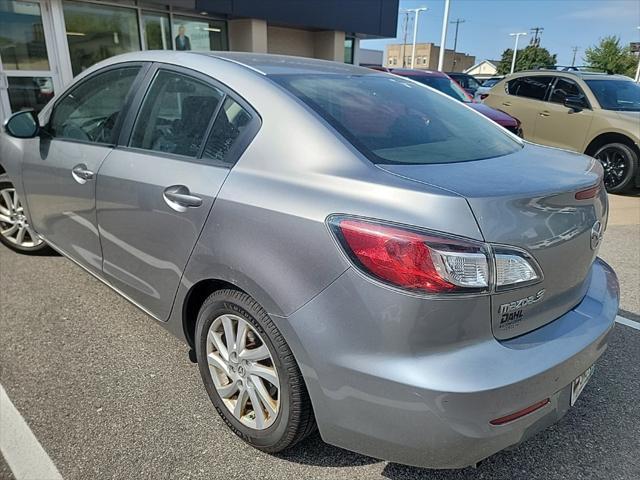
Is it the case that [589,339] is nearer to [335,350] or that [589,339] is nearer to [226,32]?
[335,350]

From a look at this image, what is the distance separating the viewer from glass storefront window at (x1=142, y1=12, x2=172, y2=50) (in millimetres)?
10742

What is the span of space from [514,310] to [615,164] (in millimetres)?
7084

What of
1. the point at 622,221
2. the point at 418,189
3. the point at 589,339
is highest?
the point at 418,189

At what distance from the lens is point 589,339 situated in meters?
1.83

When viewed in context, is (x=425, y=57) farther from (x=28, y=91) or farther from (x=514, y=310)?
(x=514, y=310)

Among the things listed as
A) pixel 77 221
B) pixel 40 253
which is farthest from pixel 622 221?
pixel 40 253

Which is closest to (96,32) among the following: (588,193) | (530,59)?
(588,193)

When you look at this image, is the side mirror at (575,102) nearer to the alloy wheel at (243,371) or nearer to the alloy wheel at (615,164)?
the alloy wheel at (615,164)

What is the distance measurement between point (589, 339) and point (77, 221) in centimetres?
280

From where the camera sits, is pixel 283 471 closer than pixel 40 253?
Yes

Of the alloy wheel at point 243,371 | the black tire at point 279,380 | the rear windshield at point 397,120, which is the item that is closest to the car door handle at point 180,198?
the black tire at point 279,380

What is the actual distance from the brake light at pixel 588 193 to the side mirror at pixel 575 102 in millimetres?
6853

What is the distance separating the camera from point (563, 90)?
827cm

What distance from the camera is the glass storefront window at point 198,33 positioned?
11570mm
